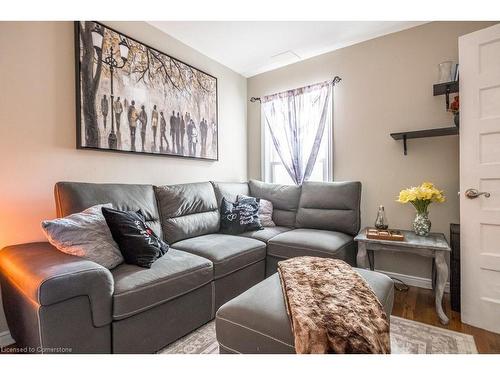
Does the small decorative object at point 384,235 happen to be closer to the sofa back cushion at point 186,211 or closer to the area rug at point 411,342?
→ the area rug at point 411,342

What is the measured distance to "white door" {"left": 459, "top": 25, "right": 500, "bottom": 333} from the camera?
65.9 inches

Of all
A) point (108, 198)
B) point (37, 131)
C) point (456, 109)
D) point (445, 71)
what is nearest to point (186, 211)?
point (108, 198)

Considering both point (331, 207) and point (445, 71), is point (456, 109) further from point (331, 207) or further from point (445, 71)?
point (331, 207)

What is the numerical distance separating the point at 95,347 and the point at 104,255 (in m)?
0.46

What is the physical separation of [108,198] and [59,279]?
32.4 inches

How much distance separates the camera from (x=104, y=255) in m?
1.42

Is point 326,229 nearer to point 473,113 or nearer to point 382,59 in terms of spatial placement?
point 473,113

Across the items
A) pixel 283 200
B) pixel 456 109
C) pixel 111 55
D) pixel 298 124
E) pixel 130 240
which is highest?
pixel 111 55

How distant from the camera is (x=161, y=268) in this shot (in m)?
1.50

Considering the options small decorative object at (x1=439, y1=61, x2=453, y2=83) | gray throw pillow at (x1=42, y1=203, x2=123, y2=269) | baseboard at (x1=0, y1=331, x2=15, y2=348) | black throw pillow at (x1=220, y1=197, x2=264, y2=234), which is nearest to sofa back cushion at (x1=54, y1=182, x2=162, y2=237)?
gray throw pillow at (x1=42, y1=203, x2=123, y2=269)

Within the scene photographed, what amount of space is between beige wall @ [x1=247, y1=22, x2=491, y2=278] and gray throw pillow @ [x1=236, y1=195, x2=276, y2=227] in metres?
0.90

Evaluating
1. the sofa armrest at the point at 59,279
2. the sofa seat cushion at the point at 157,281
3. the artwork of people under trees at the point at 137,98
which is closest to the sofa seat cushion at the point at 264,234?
the sofa seat cushion at the point at 157,281

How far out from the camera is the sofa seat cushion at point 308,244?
2055 millimetres
